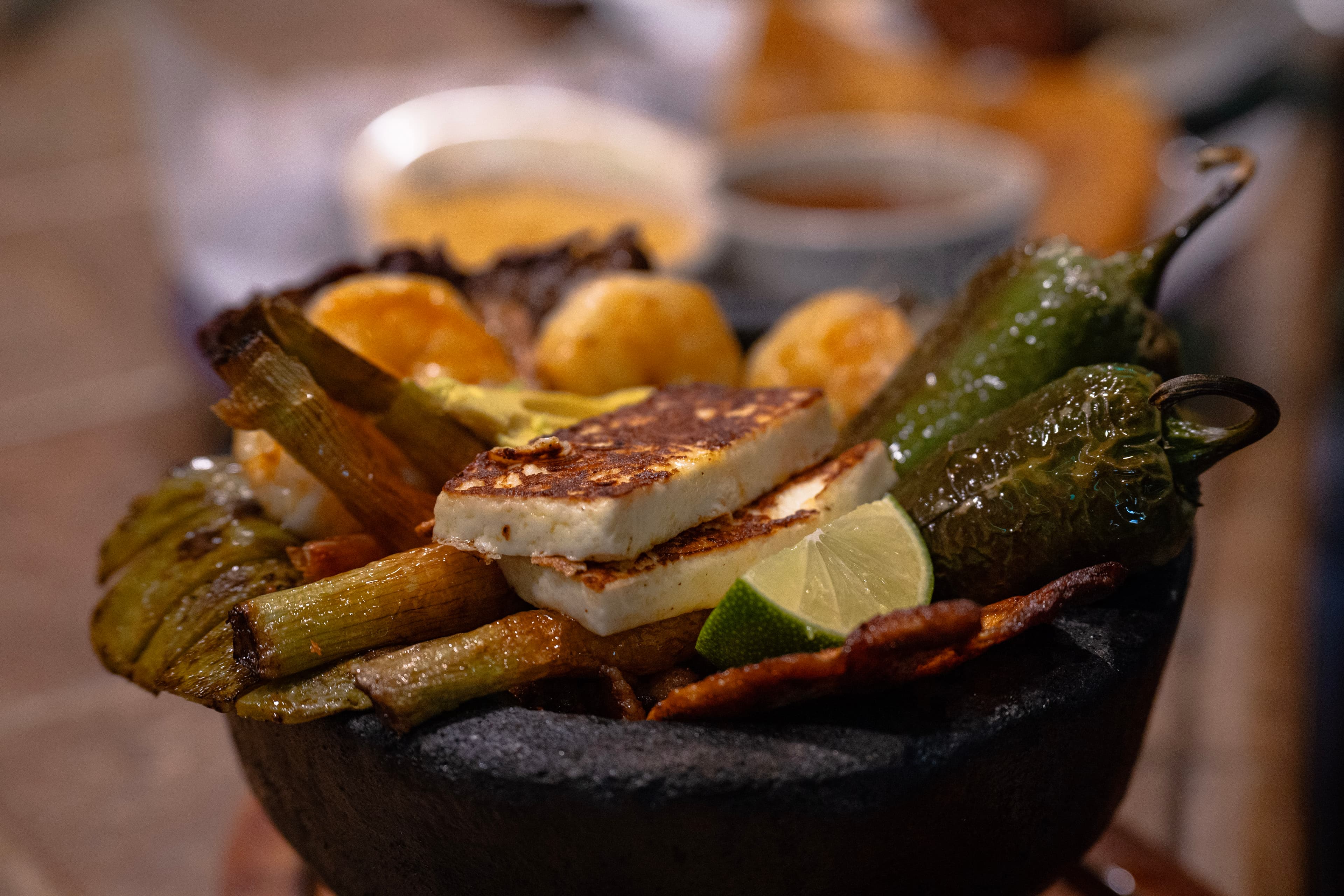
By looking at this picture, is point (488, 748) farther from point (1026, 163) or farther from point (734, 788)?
point (1026, 163)

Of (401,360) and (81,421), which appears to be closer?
(401,360)

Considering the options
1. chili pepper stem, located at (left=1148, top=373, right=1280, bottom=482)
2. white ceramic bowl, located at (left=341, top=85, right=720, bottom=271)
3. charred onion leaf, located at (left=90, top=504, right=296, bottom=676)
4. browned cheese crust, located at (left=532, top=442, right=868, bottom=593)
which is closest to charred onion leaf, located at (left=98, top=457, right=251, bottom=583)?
charred onion leaf, located at (left=90, top=504, right=296, bottom=676)

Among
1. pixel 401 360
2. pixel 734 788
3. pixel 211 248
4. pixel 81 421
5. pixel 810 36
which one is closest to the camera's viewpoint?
pixel 734 788

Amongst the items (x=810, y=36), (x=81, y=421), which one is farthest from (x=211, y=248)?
(x=810, y=36)

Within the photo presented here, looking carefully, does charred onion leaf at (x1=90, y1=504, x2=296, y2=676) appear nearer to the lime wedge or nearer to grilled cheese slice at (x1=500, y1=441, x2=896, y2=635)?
grilled cheese slice at (x1=500, y1=441, x2=896, y2=635)

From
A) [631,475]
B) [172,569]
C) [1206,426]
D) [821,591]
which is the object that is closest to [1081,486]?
[1206,426]

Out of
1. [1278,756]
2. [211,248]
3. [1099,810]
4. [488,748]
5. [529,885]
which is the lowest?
[1278,756]

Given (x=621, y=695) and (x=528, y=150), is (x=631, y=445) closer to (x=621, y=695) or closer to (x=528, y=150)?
(x=621, y=695)

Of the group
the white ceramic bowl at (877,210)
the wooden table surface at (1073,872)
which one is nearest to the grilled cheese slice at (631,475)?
the wooden table surface at (1073,872)
